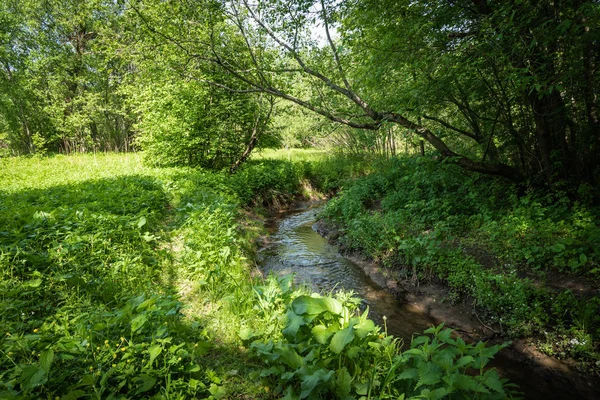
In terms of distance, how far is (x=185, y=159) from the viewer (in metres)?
12.5

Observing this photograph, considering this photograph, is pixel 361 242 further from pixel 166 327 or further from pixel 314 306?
pixel 166 327

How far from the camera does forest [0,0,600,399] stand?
2258mm

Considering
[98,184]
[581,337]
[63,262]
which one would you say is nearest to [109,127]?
[98,184]

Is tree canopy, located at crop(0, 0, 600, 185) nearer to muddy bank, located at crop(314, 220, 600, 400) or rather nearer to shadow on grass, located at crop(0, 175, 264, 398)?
muddy bank, located at crop(314, 220, 600, 400)

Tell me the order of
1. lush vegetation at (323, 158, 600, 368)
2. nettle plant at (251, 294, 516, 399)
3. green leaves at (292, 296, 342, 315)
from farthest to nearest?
lush vegetation at (323, 158, 600, 368)
green leaves at (292, 296, 342, 315)
nettle plant at (251, 294, 516, 399)

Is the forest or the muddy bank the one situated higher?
the forest

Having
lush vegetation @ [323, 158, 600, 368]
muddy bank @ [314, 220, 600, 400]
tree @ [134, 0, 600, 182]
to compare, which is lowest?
muddy bank @ [314, 220, 600, 400]

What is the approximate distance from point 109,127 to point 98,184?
66.3ft

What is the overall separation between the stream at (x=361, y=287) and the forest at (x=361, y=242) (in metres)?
0.06

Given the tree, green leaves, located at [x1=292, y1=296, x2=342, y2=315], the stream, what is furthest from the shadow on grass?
the tree

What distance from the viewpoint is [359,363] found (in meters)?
2.50

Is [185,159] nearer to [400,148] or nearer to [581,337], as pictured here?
[400,148]

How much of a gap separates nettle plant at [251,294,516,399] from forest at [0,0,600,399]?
19mm

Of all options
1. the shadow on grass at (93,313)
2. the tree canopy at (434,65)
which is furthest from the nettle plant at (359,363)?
the tree canopy at (434,65)
